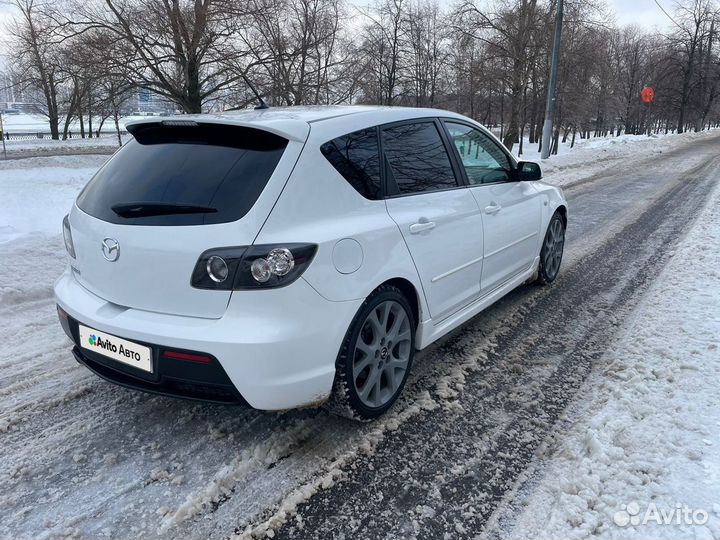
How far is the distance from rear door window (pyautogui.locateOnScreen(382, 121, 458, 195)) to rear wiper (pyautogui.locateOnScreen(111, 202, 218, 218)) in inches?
42.5

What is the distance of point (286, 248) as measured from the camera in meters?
2.27

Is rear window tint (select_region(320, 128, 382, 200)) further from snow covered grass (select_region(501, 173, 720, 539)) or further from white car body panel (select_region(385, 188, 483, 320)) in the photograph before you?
snow covered grass (select_region(501, 173, 720, 539))

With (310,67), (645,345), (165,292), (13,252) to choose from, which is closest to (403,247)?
(165,292)

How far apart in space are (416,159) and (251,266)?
1476 mm

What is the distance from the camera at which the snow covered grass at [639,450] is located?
213 cm

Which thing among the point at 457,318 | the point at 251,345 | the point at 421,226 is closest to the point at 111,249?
the point at 251,345

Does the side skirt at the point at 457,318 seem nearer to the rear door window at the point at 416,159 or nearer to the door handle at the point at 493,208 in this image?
the door handle at the point at 493,208

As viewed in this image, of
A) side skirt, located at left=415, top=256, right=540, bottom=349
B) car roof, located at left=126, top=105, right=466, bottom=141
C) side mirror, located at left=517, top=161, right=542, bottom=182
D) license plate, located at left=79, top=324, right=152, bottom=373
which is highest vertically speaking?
car roof, located at left=126, top=105, right=466, bottom=141

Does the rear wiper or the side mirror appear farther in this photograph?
the side mirror

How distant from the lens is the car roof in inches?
99.8

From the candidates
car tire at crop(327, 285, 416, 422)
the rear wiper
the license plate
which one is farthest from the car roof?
the license plate

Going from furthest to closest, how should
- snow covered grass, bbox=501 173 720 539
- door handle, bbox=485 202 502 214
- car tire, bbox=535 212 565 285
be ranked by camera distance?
car tire, bbox=535 212 565 285 < door handle, bbox=485 202 502 214 < snow covered grass, bbox=501 173 720 539

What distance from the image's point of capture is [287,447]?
2662 mm

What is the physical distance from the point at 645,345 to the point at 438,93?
3690 cm
